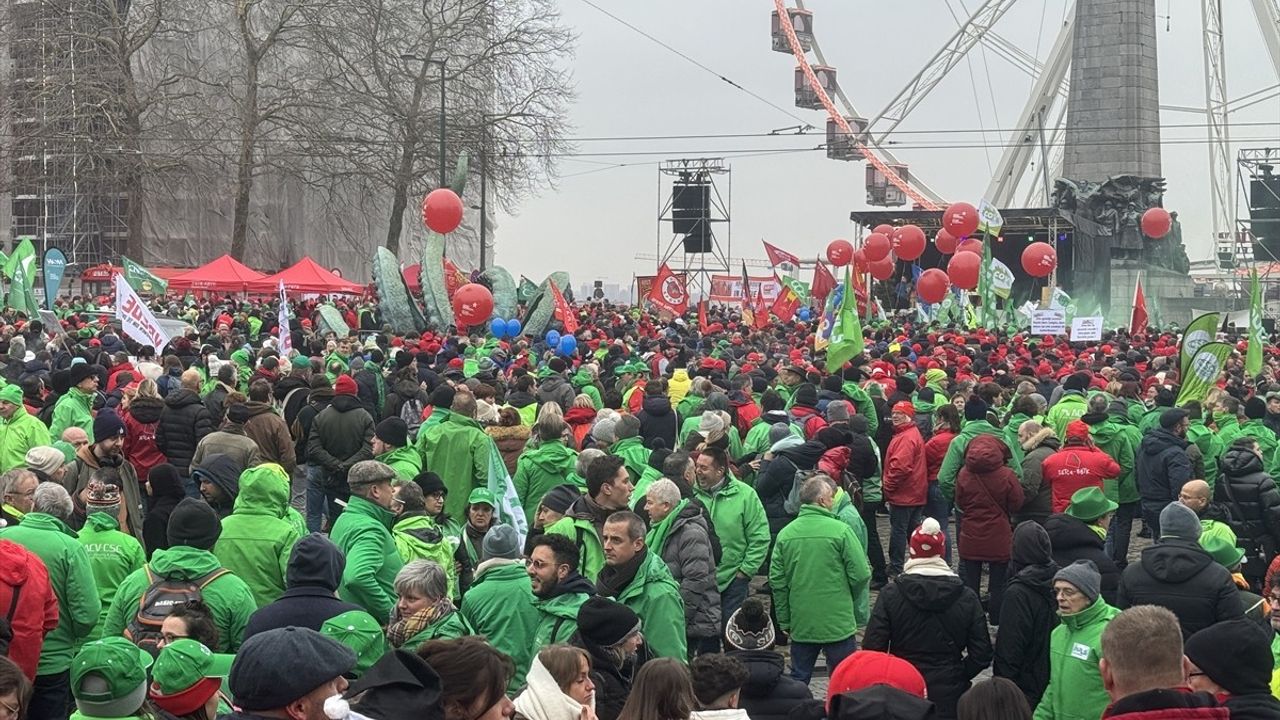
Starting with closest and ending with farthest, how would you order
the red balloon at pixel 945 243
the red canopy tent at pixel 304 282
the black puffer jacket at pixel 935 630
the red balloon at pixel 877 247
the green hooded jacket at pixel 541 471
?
the black puffer jacket at pixel 935 630, the green hooded jacket at pixel 541 471, the red balloon at pixel 877 247, the red canopy tent at pixel 304 282, the red balloon at pixel 945 243

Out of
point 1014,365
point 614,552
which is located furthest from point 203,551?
point 1014,365

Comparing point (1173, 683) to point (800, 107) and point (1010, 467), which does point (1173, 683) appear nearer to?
point (1010, 467)

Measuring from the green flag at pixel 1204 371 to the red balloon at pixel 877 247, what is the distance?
62.1ft

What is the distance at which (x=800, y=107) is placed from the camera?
230 feet

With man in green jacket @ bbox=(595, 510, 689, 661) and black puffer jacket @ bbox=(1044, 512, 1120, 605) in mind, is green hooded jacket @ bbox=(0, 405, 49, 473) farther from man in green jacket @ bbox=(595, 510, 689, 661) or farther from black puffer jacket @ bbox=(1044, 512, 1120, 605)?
black puffer jacket @ bbox=(1044, 512, 1120, 605)

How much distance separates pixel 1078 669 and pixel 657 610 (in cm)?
153

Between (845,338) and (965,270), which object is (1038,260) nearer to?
(965,270)

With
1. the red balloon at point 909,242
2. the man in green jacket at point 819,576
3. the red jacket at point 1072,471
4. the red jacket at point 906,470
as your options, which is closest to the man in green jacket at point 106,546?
the man in green jacket at point 819,576

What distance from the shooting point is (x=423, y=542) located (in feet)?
21.7

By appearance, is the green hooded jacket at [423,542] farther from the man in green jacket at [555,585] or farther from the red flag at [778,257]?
the red flag at [778,257]

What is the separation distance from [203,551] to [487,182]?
4154 centimetres

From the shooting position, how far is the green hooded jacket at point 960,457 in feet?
31.4

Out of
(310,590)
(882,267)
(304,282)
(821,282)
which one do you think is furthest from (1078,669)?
(304,282)

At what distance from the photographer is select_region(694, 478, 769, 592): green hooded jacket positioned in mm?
7598
